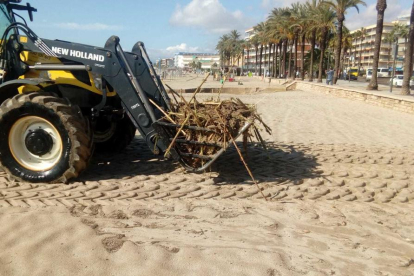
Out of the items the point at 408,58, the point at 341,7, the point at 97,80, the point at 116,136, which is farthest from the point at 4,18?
the point at 341,7

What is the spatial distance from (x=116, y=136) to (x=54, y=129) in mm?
1840

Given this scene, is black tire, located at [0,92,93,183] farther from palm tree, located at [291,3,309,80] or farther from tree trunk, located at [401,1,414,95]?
palm tree, located at [291,3,309,80]

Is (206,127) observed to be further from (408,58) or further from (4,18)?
(408,58)

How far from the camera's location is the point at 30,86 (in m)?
5.49

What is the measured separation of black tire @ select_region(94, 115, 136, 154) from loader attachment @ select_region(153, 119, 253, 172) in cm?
182

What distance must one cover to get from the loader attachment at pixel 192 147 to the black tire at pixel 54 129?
1.00 meters

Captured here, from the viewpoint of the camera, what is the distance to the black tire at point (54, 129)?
5.02m

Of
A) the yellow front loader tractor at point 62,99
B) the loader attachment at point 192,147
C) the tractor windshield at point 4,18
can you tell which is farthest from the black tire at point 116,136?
the tractor windshield at point 4,18

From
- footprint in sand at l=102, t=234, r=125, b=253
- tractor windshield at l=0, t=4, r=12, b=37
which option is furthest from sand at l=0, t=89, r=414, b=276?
tractor windshield at l=0, t=4, r=12, b=37

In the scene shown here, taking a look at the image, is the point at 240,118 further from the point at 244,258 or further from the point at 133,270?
the point at 133,270

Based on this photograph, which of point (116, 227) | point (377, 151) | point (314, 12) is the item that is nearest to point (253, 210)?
point (116, 227)

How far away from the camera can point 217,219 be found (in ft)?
14.0

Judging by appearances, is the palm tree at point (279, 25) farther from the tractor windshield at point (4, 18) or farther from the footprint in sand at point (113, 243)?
the footprint in sand at point (113, 243)

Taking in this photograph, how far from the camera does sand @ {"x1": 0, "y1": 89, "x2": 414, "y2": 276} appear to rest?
3.30 meters
